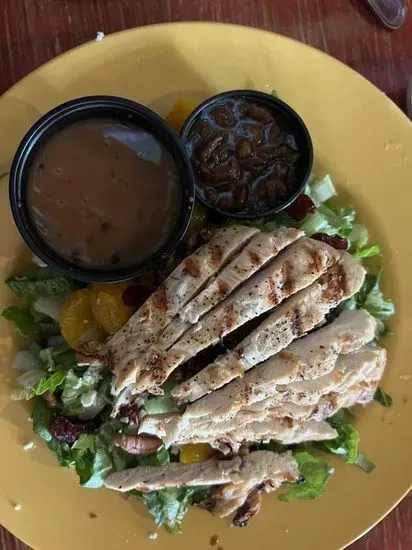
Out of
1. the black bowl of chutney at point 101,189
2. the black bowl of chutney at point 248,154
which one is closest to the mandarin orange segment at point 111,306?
the black bowl of chutney at point 101,189

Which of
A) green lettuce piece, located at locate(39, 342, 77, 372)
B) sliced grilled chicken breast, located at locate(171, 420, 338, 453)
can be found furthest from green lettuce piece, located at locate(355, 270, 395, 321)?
green lettuce piece, located at locate(39, 342, 77, 372)

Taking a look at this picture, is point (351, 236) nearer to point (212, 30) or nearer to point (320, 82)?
point (320, 82)

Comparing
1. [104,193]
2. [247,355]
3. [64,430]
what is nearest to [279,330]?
[247,355]

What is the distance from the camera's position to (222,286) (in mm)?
2986

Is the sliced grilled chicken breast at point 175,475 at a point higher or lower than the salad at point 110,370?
lower

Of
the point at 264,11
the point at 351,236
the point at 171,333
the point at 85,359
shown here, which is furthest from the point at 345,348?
the point at 264,11

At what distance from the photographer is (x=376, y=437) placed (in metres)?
3.54

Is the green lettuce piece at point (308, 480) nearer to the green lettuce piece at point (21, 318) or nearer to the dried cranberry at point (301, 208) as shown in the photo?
the dried cranberry at point (301, 208)

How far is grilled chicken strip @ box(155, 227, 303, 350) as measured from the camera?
117 inches

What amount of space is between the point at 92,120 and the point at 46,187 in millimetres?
321

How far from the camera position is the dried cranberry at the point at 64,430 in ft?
10.5

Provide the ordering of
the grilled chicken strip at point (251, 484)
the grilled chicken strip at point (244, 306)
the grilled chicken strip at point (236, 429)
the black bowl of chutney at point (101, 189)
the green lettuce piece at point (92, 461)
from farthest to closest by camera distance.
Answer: the grilled chicken strip at point (251, 484), the green lettuce piece at point (92, 461), the grilled chicken strip at point (236, 429), the grilled chicken strip at point (244, 306), the black bowl of chutney at point (101, 189)

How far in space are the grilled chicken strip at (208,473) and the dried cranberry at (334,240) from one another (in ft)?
3.33

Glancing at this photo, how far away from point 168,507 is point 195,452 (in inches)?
10.8
